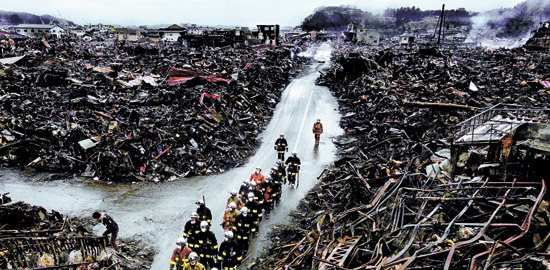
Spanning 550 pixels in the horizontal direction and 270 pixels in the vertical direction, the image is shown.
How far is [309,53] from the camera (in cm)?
5669

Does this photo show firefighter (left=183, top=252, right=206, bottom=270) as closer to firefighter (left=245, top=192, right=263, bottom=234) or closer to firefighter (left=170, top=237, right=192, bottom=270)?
firefighter (left=170, top=237, right=192, bottom=270)

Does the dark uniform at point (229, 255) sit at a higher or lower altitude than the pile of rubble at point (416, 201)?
lower

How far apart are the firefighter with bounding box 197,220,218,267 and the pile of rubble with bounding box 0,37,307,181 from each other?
6.36 m

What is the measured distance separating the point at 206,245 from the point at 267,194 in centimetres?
329

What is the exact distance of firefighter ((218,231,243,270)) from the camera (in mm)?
7578

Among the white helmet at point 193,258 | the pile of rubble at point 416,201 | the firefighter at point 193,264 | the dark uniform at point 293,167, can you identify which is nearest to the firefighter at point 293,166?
the dark uniform at point 293,167

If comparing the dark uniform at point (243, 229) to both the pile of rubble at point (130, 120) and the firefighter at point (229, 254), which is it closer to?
the firefighter at point (229, 254)

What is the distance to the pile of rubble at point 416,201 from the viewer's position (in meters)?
5.73

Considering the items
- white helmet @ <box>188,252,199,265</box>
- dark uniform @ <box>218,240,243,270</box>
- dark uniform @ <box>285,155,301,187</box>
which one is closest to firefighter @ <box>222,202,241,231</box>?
dark uniform @ <box>218,240,243,270</box>

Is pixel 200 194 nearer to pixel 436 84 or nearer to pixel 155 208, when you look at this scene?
pixel 155 208

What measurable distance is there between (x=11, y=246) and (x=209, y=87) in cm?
1606

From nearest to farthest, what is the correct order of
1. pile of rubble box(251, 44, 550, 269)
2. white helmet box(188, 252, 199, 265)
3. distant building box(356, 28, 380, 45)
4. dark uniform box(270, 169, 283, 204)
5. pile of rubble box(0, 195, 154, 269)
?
pile of rubble box(251, 44, 550, 269) → white helmet box(188, 252, 199, 265) → pile of rubble box(0, 195, 154, 269) → dark uniform box(270, 169, 283, 204) → distant building box(356, 28, 380, 45)

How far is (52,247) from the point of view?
7.31 meters

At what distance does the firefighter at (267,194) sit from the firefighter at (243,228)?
1.76m
